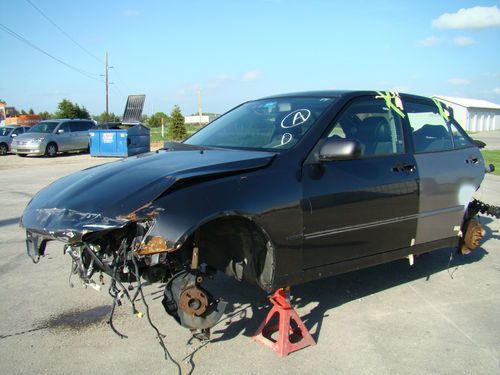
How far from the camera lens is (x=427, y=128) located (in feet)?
15.1

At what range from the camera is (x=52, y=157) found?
73.0 feet

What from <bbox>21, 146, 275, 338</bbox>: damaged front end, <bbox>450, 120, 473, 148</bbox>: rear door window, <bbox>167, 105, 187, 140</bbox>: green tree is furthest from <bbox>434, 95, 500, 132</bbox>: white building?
<bbox>21, 146, 275, 338</bbox>: damaged front end

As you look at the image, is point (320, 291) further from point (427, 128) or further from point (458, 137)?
point (458, 137)

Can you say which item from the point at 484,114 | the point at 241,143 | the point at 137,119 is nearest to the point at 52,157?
the point at 137,119

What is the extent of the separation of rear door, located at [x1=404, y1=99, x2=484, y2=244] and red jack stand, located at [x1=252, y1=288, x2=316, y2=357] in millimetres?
1443

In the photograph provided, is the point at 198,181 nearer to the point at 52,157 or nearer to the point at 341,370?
the point at 341,370

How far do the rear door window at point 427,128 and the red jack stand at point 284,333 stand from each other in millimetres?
1893

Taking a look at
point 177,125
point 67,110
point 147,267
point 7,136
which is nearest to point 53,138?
point 7,136

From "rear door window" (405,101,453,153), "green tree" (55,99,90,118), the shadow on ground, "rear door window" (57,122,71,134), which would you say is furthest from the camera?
"green tree" (55,99,90,118)

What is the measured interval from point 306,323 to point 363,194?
1.14 metres

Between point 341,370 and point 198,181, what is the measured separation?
1552 millimetres

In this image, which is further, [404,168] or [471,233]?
[471,233]

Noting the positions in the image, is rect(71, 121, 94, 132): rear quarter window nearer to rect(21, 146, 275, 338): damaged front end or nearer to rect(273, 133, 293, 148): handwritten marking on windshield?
rect(21, 146, 275, 338): damaged front end

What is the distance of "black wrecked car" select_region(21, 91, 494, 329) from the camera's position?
279cm
